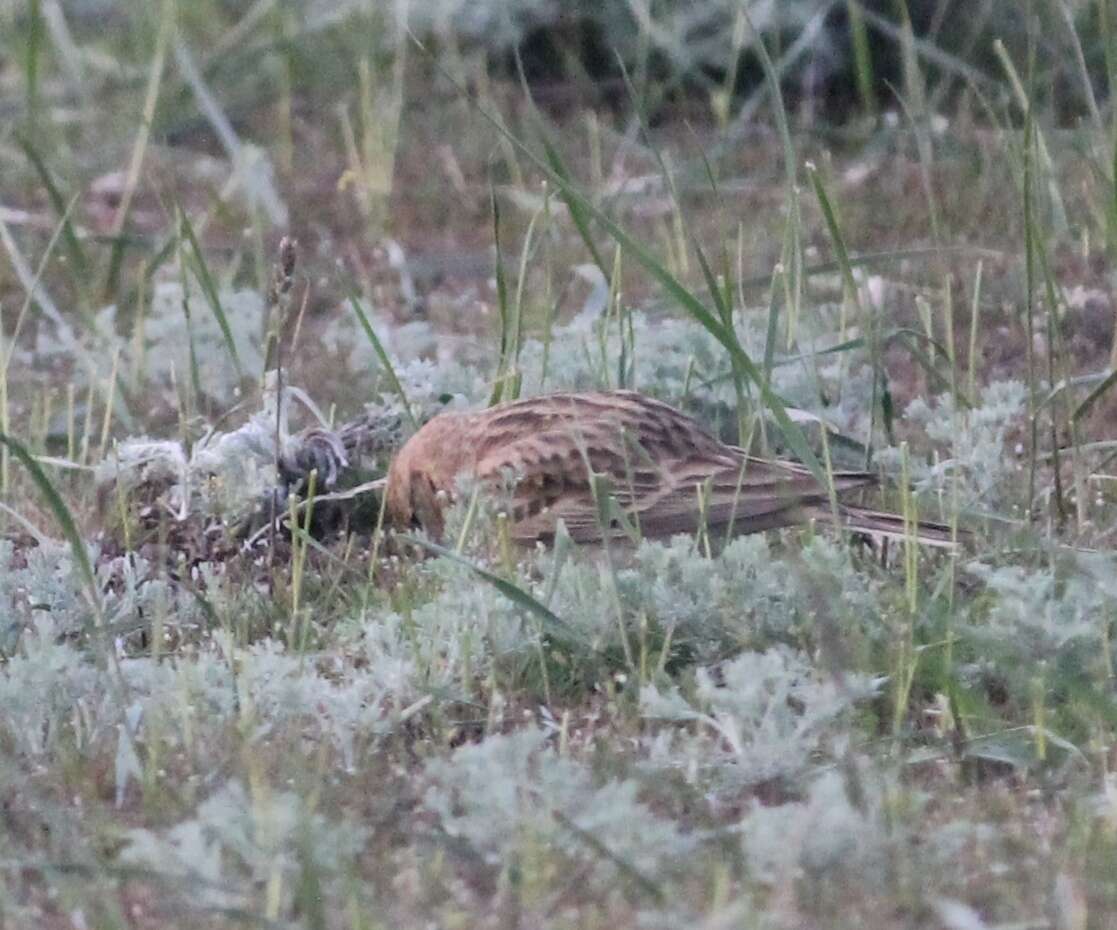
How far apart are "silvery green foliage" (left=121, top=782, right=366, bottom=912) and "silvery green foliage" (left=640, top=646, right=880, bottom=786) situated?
0.55m

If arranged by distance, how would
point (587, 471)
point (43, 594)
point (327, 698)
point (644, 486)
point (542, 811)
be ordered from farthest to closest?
point (644, 486) < point (587, 471) < point (43, 594) < point (327, 698) < point (542, 811)

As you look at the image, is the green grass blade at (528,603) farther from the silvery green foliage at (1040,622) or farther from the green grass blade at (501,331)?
the green grass blade at (501,331)

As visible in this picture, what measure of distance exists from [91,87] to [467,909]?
6.52 metres

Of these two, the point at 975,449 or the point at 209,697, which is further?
the point at 975,449

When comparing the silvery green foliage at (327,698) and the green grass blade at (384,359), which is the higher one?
the green grass blade at (384,359)

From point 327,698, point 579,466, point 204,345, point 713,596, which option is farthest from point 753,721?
point 204,345

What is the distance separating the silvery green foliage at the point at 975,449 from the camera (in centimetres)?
418

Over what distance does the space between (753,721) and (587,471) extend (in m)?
1.20

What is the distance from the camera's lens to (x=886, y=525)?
397 centimetres

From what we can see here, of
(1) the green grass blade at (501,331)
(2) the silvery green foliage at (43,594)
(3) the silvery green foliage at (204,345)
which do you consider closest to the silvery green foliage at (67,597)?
(2) the silvery green foliage at (43,594)

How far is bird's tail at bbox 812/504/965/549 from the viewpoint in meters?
→ 3.80

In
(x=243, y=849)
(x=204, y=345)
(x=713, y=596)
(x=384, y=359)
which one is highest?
(x=384, y=359)

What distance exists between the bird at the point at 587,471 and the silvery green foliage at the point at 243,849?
1.43 metres

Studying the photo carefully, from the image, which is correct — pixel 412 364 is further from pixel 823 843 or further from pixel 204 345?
pixel 823 843
